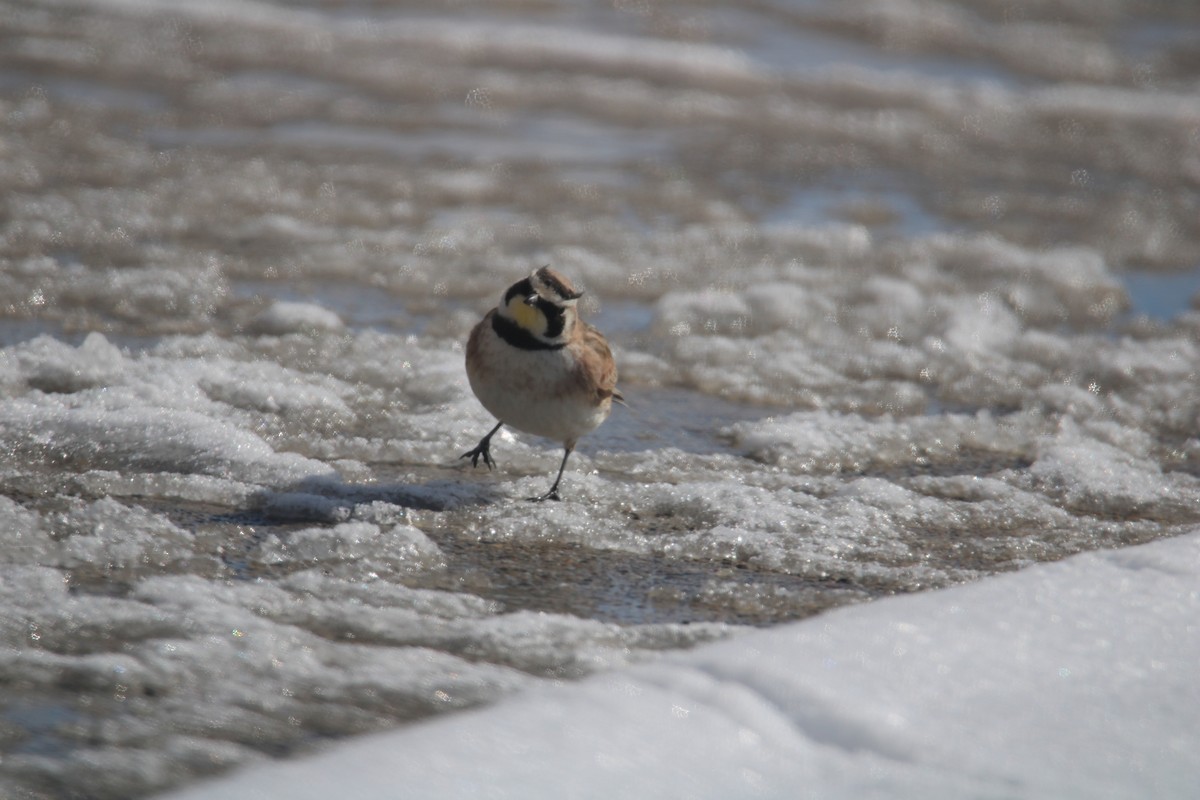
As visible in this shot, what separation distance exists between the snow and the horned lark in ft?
4.67

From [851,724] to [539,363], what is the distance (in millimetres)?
1987

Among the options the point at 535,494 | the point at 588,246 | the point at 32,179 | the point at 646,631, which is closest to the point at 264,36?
the point at 32,179

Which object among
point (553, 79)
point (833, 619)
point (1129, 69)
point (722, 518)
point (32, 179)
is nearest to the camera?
point (833, 619)

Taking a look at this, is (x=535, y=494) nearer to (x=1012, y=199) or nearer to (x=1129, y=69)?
(x=1012, y=199)

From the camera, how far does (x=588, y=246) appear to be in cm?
807

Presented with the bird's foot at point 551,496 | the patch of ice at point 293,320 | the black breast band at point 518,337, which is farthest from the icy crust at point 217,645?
the patch of ice at point 293,320

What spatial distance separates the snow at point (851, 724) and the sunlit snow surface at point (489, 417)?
26 mm

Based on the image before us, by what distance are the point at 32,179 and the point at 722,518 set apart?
17.8 ft

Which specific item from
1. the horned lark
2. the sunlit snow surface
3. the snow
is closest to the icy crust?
the sunlit snow surface

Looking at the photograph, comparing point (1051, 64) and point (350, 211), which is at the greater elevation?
point (1051, 64)

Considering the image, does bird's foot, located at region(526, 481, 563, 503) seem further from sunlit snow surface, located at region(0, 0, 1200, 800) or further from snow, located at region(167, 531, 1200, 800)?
A: snow, located at region(167, 531, 1200, 800)

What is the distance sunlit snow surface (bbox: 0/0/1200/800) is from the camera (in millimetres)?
3268

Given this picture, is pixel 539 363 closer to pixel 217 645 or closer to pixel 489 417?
pixel 489 417

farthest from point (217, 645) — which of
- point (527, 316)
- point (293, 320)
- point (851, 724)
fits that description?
point (293, 320)
